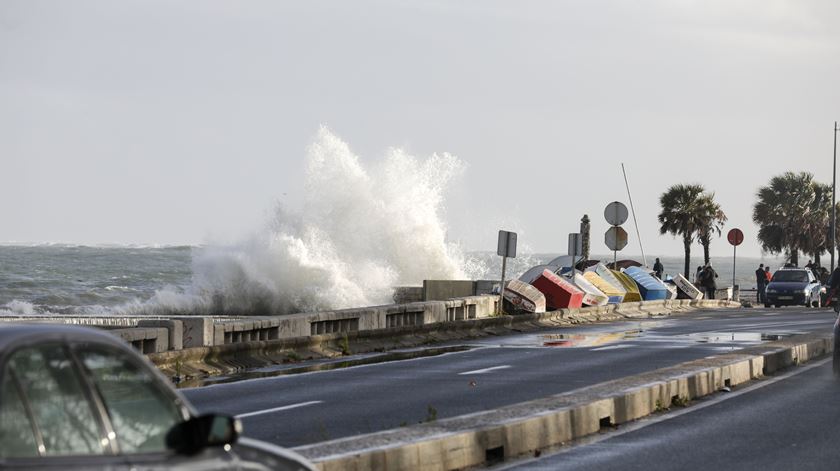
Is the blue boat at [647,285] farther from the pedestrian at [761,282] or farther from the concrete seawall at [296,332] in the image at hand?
the concrete seawall at [296,332]

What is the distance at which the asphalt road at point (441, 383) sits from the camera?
536 inches

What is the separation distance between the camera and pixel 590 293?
139 ft

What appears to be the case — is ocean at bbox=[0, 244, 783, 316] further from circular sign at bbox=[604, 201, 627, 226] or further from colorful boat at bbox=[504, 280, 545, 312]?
colorful boat at bbox=[504, 280, 545, 312]

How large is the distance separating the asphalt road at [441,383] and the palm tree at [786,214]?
6145cm

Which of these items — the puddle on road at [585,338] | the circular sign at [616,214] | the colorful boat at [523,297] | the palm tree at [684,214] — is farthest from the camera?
the palm tree at [684,214]

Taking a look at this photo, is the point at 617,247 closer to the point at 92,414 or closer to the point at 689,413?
the point at 689,413

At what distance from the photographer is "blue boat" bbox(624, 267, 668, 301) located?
50.3 metres

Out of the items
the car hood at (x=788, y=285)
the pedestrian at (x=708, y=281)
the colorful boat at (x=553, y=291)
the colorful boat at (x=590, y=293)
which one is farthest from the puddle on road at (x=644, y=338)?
the pedestrian at (x=708, y=281)

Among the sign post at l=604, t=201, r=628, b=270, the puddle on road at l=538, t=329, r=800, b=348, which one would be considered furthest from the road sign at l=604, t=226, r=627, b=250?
the puddle on road at l=538, t=329, r=800, b=348

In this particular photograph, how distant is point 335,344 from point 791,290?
3818 centimetres

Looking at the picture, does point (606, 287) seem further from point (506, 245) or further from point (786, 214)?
point (786, 214)

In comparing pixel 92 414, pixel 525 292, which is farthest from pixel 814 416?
pixel 525 292

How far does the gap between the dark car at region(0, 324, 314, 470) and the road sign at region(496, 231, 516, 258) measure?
28902 millimetres

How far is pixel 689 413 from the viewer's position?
48.2 feet
